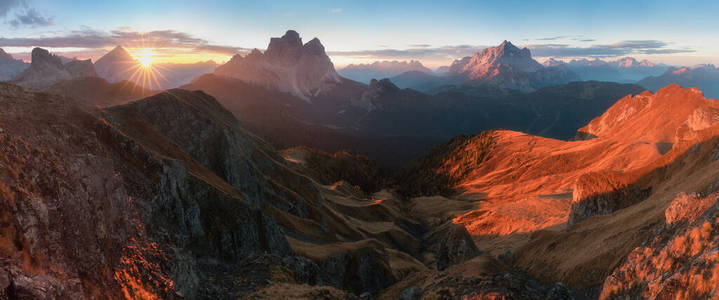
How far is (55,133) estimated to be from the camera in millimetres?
15609

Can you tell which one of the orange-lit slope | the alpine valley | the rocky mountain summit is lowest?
the orange-lit slope

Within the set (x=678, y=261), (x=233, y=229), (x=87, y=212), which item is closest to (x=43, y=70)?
(x=233, y=229)

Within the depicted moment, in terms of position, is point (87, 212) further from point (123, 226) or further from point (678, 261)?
point (678, 261)

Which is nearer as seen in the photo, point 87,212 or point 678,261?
point 87,212

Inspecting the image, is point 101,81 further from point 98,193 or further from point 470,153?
point 470,153

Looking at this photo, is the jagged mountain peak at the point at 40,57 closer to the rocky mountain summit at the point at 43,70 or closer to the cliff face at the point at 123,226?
the rocky mountain summit at the point at 43,70

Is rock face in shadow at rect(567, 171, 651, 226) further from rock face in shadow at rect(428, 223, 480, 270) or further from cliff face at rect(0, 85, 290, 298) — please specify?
cliff face at rect(0, 85, 290, 298)

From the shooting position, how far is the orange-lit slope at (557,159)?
7944cm

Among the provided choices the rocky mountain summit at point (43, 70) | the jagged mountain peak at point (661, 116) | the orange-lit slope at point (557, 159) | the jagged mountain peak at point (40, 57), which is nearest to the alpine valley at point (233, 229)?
the orange-lit slope at point (557, 159)

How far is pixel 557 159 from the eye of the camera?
136 m

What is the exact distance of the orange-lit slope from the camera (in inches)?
3127

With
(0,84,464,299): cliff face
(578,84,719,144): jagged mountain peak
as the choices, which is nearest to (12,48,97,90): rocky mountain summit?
(0,84,464,299): cliff face

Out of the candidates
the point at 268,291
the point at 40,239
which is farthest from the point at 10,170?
the point at 268,291

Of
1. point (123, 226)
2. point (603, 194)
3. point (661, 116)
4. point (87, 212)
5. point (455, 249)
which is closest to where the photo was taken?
point (87, 212)
